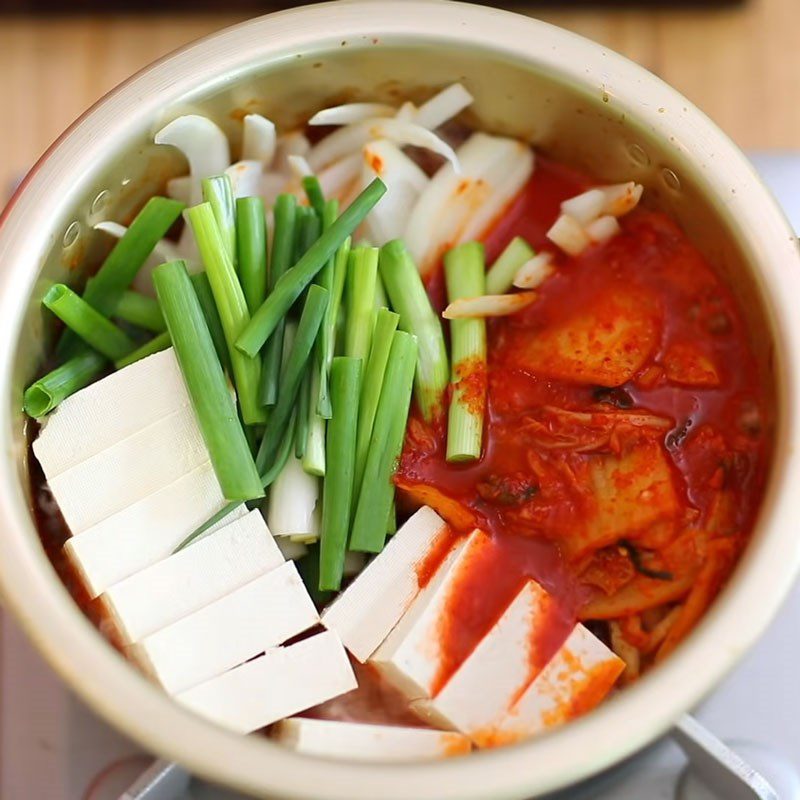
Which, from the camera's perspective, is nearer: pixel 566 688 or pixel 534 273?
pixel 566 688

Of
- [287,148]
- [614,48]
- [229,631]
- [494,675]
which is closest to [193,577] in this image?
[229,631]

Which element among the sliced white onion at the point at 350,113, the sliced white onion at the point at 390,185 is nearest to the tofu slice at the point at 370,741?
the sliced white onion at the point at 390,185

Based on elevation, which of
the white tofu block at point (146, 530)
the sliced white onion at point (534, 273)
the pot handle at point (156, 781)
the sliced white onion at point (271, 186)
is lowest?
the pot handle at point (156, 781)

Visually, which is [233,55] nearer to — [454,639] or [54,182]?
[54,182]

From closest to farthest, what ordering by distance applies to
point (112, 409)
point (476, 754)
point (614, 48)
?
point (476, 754)
point (112, 409)
point (614, 48)

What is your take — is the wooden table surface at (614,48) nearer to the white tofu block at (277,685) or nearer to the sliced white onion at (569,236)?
the sliced white onion at (569,236)

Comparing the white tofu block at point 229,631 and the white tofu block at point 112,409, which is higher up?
the white tofu block at point 112,409

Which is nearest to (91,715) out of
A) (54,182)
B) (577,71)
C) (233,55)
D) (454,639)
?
(454,639)

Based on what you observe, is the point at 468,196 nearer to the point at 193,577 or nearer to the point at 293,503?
the point at 293,503
